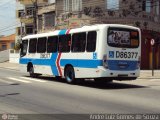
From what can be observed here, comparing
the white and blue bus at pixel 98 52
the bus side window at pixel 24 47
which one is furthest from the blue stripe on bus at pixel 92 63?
the bus side window at pixel 24 47

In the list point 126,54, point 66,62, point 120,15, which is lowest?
point 66,62

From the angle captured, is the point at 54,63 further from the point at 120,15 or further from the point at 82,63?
the point at 120,15

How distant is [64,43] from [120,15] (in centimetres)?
1944

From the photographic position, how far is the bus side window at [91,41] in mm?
19480

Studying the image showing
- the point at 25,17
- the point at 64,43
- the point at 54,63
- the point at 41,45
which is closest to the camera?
the point at 64,43

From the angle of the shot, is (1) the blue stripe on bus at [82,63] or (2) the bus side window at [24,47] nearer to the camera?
(1) the blue stripe on bus at [82,63]

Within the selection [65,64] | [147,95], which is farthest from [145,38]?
[147,95]

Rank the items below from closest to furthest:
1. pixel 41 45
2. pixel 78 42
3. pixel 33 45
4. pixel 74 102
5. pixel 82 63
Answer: pixel 74 102
pixel 82 63
pixel 78 42
pixel 41 45
pixel 33 45

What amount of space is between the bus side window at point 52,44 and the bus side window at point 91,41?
345 centimetres

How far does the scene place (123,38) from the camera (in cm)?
1966

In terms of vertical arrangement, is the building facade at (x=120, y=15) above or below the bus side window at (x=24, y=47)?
above

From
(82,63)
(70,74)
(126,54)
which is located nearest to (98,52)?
(126,54)

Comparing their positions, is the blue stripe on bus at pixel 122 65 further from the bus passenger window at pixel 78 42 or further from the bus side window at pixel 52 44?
the bus side window at pixel 52 44

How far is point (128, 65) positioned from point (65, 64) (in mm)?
3774
